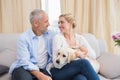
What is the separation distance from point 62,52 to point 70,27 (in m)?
0.36

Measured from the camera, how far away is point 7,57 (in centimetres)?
259

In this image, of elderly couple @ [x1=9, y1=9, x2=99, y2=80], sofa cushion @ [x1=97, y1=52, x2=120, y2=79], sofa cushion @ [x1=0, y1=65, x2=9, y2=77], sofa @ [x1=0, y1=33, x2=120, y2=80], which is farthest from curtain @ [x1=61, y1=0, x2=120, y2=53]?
sofa cushion @ [x1=0, y1=65, x2=9, y2=77]

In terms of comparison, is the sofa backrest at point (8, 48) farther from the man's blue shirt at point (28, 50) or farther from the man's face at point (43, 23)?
the man's face at point (43, 23)

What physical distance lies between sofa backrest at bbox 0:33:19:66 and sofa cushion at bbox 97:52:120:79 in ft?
3.45

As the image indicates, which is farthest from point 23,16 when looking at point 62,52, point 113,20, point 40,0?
point 113,20

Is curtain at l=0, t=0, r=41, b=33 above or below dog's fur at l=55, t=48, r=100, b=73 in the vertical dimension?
above

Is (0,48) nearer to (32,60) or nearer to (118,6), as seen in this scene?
(32,60)

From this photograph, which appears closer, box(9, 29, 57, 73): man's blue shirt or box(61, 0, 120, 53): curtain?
box(9, 29, 57, 73): man's blue shirt

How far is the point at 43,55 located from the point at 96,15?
1242 mm

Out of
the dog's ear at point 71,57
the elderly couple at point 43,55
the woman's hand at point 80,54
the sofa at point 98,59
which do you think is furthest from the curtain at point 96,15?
the dog's ear at point 71,57

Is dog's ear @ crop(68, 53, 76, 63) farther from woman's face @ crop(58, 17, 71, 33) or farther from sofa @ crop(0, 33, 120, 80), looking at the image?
sofa @ crop(0, 33, 120, 80)

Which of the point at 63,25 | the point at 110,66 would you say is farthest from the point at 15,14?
the point at 110,66

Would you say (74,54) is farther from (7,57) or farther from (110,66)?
(7,57)

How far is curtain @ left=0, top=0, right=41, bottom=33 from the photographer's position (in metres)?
3.05
